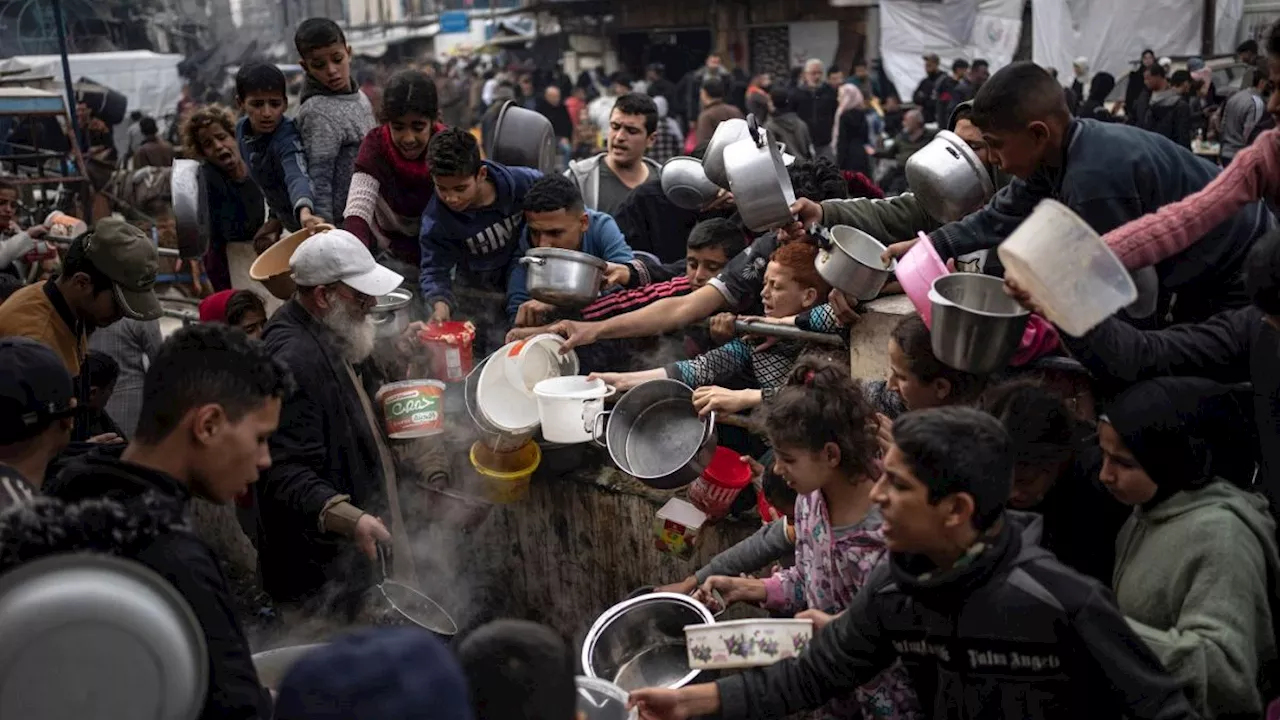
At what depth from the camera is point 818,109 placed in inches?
608

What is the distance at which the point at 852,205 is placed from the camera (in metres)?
4.51

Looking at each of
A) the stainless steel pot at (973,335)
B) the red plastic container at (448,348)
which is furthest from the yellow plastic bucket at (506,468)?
the stainless steel pot at (973,335)

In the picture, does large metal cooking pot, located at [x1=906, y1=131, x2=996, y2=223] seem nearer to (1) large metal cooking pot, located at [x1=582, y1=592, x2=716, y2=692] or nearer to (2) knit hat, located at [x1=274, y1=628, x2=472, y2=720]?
(1) large metal cooking pot, located at [x1=582, y1=592, x2=716, y2=692]

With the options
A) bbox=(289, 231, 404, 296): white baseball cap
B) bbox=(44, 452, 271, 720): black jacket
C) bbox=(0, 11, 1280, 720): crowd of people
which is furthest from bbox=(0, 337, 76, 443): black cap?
bbox=(289, 231, 404, 296): white baseball cap

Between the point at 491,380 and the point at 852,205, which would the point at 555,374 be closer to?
the point at 491,380

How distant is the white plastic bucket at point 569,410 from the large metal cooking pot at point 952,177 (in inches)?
57.5

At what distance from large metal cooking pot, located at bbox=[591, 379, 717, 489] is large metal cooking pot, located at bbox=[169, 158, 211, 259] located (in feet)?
10.9

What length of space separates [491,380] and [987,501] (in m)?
2.54

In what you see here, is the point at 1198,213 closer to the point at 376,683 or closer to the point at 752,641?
the point at 752,641

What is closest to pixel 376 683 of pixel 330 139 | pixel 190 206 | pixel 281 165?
pixel 330 139

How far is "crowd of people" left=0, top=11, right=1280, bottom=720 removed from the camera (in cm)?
233

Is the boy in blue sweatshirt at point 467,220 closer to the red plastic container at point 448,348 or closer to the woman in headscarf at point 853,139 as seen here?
the red plastic container at point 448,348

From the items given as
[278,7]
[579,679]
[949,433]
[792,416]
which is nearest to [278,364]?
[579,679]

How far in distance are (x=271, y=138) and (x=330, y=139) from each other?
413 millimetres
